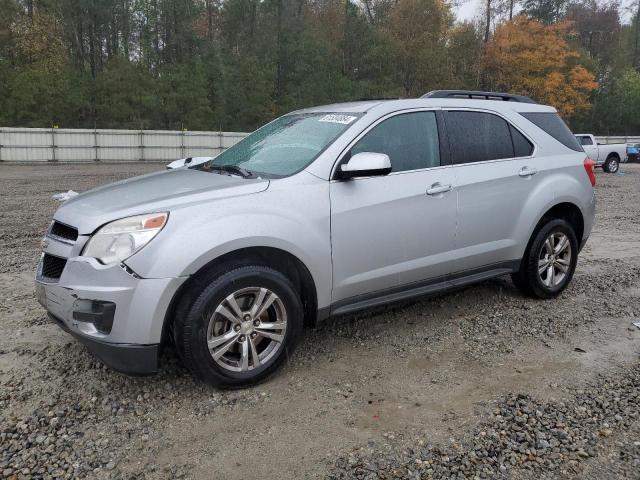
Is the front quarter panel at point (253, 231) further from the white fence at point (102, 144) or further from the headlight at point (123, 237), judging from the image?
the white fence at point (102, 144)

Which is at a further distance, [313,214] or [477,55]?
[477,55]

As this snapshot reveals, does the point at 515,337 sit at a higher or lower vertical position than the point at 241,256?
lower

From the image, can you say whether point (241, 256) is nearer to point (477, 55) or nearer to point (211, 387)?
point (211, 387)

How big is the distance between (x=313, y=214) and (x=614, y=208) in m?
10.5

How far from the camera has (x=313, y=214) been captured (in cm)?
355

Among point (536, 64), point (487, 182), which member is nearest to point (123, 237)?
point (487, 182)

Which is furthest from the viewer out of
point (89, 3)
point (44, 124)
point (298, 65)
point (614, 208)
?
point (298, 65)

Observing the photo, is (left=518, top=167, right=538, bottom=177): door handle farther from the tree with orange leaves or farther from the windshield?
the tree with orange leaves

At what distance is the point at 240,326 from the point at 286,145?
1.46 meters

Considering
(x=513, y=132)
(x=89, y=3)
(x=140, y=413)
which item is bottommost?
(x=140, y=413)

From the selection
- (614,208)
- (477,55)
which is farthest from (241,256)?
(477,55)

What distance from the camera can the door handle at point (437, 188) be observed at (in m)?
4.08

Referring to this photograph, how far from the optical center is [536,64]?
42.9 metres

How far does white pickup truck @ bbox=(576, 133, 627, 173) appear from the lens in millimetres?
23233
